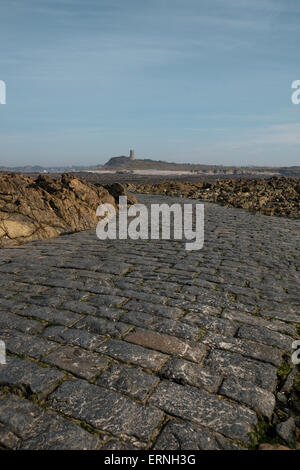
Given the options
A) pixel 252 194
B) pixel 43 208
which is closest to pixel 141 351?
pixel 43 208

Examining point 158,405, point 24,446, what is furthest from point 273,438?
point 24,446

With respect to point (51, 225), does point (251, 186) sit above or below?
above

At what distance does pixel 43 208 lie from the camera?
909 cm

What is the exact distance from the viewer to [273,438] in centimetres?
212

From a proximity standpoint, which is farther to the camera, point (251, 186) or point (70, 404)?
point (251, 186)

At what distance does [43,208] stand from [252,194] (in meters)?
13.3

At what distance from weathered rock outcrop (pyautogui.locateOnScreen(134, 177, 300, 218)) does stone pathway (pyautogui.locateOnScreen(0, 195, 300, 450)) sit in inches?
410

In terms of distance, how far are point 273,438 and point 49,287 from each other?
3.31 meters

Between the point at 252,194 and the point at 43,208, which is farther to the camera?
the point at 252,194

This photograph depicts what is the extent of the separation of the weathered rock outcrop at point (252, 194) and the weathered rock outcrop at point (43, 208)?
26.3ft

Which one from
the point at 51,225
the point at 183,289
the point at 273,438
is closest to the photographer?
the point at 273,438

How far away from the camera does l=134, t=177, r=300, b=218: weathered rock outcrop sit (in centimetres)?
1544

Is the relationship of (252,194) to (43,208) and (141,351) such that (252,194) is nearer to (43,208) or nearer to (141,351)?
(43,208)
